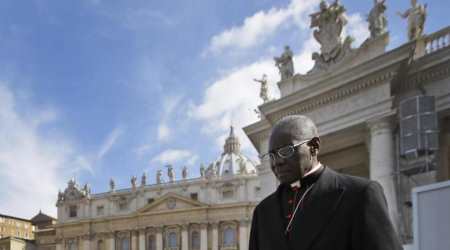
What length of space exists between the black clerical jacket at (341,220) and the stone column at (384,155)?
1202 cm

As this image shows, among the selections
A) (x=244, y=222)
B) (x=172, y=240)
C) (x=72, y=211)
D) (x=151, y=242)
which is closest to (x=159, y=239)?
(x=172, y=240)

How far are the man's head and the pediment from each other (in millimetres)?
55147

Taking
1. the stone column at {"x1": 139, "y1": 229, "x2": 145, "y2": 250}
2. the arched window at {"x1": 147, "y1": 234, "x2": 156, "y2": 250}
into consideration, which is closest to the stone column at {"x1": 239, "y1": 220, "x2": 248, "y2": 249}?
the arched window at {"x1": 147, "y1": 234, "x2": 156, "y2": 250}

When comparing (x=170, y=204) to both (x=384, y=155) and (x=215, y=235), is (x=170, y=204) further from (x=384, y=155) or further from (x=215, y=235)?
(x=384, y=155)

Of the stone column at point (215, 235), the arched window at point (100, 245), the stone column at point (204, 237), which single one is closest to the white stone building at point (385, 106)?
the stone column at point (215, 235)

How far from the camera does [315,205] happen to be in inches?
101

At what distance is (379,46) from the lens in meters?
15.5

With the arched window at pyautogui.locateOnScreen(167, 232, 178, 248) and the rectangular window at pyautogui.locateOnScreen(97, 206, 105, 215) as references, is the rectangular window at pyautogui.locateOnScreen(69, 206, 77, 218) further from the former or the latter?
the arched window at pyautogui.locateOnScreen(167, 232, 178, 248)

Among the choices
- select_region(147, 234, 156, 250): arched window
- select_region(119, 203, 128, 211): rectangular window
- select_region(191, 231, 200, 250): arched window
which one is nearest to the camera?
select_region(191, 231, 200, 250): arched window

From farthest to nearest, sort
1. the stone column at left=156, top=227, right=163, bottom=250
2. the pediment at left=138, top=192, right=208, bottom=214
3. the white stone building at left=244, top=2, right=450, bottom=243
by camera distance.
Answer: the stone column at left=156, top=227, right=163, bottom=250, the pediment at left=138, top=192, right=208, bottom=214, the white stone building at left=244, top=2, right=450, bottom=243

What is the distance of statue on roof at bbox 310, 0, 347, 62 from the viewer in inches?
Answer: 657

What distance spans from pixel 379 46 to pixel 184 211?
44423 millimetres

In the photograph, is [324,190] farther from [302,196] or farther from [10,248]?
[10,248]

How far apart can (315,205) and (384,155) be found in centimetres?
1237
